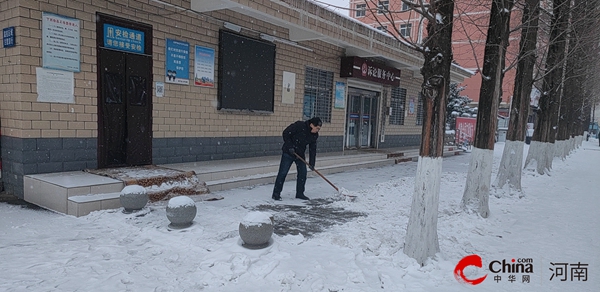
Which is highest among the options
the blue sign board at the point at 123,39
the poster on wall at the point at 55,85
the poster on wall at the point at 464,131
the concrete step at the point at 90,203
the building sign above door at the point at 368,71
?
the building sign above door at the point at 368,71

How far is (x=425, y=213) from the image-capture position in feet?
13.1

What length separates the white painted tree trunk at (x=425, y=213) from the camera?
394 cm

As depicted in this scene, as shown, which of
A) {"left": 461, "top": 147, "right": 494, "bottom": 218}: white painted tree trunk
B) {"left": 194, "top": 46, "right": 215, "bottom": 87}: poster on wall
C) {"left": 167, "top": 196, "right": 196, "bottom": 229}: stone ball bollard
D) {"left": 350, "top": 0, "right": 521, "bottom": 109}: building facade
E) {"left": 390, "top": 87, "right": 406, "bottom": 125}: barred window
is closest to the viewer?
{"left": 350, "top": 0, "right": 521, "bottom": 109}: building facade

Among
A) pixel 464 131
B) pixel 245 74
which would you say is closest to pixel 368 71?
pixel 245 74

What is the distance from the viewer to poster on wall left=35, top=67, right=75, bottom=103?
5699mm

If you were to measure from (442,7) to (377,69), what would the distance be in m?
9.46

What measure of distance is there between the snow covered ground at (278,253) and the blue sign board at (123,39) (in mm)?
3068

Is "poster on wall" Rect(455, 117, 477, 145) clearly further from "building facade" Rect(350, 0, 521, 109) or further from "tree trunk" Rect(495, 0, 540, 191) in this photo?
"tree trunk" Rect(495, 0, 540, 191)

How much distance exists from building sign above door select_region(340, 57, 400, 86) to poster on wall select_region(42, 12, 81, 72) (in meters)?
8.10

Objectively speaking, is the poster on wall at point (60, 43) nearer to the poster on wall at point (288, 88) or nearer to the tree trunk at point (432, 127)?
the poster on wall at point (288, 88)

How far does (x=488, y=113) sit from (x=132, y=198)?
19.3 ft

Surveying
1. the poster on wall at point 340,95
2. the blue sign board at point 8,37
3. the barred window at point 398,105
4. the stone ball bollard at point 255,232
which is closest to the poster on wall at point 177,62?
the blue sign board at point 8,37

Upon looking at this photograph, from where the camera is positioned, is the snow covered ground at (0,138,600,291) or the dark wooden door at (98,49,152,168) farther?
the dark wooden door at (98,49,152,168)

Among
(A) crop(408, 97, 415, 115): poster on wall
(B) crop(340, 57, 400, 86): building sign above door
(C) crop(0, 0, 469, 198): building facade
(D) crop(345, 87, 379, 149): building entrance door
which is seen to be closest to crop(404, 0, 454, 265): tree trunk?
(C) crop(0, 0, 469, 198): building facade
